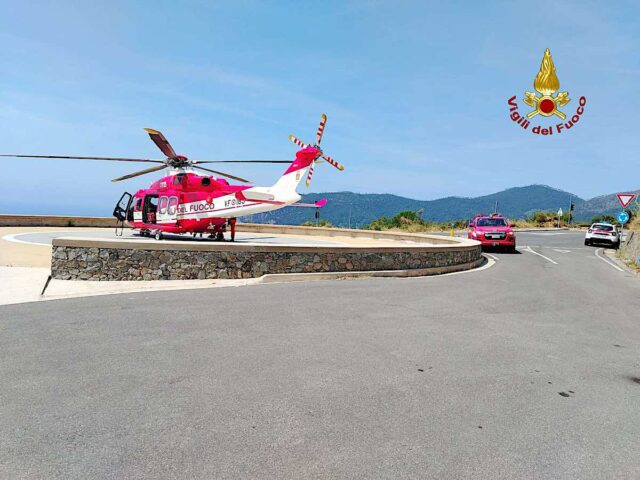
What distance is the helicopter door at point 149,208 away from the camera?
19828 millimetres

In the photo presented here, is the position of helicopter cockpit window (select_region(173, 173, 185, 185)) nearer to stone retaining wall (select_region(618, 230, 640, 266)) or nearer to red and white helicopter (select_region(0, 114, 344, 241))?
red and white helicopter (select_region(0, 114, 344, 241))

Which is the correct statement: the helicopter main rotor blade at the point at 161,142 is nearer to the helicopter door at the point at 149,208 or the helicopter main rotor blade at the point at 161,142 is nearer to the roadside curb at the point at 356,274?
the helicopter door at the point at 149,208

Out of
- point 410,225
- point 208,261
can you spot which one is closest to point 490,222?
point 208,261

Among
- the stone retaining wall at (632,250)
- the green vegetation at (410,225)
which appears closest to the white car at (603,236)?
the stone retaining wall at (632,250)

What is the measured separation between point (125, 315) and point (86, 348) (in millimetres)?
1873

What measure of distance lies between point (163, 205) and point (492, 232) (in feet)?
52.2

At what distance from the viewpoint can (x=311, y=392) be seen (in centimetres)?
462

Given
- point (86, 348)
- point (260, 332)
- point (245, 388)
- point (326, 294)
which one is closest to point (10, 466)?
point (245, 388)

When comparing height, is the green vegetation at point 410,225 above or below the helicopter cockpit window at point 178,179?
below

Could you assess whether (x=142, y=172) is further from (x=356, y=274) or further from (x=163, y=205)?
(x=356, y=274)

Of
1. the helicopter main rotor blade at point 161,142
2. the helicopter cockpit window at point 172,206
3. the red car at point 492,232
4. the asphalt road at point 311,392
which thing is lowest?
the asphalt road at point 311,392

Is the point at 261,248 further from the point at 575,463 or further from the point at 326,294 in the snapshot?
the point at 575,463

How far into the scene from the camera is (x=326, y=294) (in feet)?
33.7

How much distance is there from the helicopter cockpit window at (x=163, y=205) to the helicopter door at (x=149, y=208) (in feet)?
2.45
